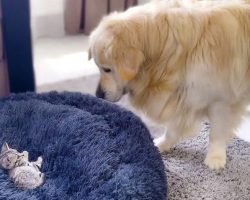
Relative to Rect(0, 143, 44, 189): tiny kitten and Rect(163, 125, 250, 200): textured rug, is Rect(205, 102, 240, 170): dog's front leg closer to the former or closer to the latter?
Rect(163, 125, 250, 200): textured rug

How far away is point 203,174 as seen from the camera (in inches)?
59.4

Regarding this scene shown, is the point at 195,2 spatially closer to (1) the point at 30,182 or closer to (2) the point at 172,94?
(2) the point at 172,94

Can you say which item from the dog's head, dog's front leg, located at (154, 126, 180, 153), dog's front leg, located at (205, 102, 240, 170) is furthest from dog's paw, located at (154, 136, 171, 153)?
the dog's head

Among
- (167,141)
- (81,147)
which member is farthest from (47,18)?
(81,147)

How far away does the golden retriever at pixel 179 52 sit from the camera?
1.29 metres

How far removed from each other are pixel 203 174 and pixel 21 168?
639mm

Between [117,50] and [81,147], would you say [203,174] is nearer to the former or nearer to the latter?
[81,147]

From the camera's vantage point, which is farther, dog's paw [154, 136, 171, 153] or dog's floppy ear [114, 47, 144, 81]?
dog's paw [154, 136, 171, 153]

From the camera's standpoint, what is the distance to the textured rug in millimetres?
1415

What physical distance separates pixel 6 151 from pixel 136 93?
475 millimetres

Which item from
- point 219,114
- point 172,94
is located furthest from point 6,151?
point 219,114

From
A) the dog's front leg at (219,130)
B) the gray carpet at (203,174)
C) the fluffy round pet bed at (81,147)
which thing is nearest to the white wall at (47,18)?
the fluffy round pet bed at (81,147)

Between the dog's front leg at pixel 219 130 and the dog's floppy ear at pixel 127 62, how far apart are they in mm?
333

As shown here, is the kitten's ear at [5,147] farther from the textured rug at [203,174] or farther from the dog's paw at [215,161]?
the dog's paw at [215,161]
